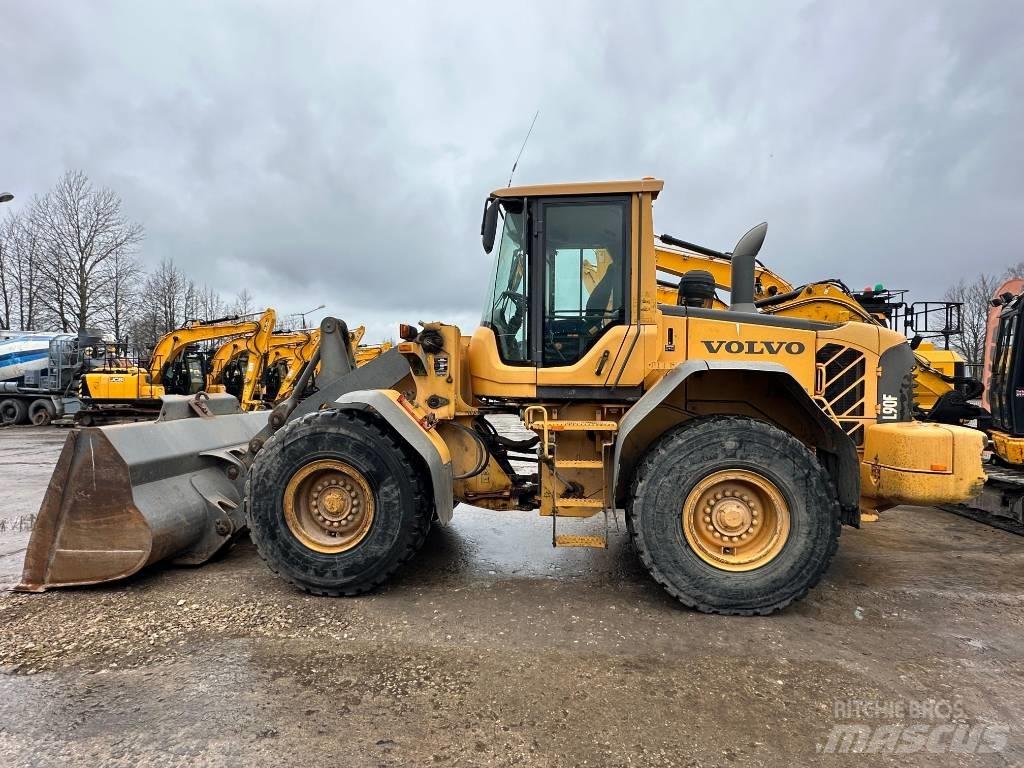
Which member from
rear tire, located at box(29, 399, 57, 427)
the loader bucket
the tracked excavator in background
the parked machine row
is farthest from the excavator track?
rear tire, located at box(29, 399, 57, 427)

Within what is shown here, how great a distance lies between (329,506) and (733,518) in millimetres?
2646

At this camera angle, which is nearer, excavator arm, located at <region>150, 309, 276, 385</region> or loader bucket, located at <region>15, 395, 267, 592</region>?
loader bucket, located at <region>15, 395, 267, 592</region>

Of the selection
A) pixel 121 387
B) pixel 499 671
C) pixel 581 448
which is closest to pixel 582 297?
pixel 581 448

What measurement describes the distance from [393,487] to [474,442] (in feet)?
2.58

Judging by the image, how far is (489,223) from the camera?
4074 mm

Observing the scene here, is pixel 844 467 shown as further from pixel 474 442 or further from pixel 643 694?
pixel 474 442

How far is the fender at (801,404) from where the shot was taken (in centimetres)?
351

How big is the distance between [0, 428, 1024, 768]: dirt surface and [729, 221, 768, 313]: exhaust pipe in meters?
2.22

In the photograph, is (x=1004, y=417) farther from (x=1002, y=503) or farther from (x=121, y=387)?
(x=121, y=387)

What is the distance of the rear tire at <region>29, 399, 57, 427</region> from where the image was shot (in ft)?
61.3

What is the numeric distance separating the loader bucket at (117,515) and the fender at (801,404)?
303cm

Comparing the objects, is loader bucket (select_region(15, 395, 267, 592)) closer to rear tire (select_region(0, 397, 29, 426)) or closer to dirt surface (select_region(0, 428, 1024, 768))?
dirt surface (select_region(0, 428, 1024, 768))

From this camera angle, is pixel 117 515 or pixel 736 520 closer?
pixel 736 520

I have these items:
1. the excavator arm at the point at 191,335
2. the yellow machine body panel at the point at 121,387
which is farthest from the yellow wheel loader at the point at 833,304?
the yellow machine body panel at the point at 121,387
